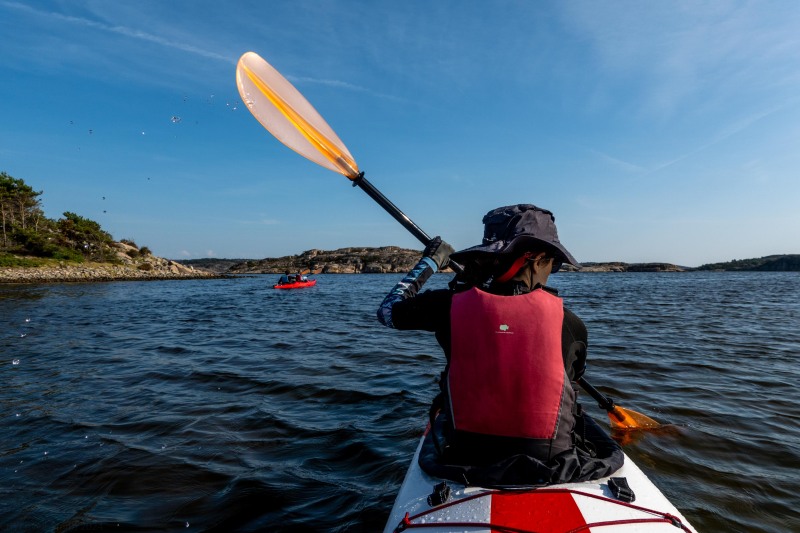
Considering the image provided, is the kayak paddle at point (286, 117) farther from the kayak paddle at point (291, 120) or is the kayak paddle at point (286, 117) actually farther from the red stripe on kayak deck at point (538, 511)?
the red stripe on kayak deck at point (538, 511)

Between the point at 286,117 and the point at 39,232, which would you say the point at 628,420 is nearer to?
the point at 286,117


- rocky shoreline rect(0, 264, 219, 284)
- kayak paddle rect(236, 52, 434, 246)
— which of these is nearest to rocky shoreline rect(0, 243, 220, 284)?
rocky shoreline rect(0, 264, 219, 284)

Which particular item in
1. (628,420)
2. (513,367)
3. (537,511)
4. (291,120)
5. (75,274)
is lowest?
(628,420)

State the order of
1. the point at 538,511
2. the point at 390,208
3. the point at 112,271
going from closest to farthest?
the point at 538,511, the point at 390,208, the point at 112,271

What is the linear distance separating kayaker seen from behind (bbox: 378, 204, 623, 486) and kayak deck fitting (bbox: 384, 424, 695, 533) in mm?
77

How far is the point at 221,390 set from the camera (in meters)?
7.67

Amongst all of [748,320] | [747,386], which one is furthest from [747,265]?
[747,386]

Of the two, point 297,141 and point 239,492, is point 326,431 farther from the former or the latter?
point 297,141

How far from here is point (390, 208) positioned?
212 inches

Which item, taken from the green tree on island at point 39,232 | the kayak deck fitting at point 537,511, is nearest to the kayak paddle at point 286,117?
the kayak deck fitting at point 537,511

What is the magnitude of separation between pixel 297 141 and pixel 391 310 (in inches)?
161

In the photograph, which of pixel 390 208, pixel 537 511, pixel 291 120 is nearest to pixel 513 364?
pixel 537 511

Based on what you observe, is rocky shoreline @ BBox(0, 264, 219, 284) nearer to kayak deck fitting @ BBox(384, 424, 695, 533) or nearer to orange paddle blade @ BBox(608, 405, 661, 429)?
orange paddle blade @ BBox(608, 405, 661, 429)

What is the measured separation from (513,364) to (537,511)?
75 cm
